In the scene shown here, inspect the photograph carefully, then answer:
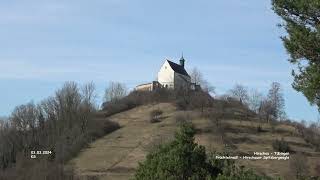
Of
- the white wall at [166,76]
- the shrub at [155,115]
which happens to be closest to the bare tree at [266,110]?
the shrub at [155,115]

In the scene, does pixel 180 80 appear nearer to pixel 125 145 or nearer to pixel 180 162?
pixel 125 145

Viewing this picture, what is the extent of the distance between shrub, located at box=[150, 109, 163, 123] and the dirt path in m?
1.27

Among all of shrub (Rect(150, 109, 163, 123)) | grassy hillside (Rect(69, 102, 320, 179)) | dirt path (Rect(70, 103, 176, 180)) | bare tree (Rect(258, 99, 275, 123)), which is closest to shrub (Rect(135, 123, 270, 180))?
dirt path (Rect(70, 103, 176, 180))

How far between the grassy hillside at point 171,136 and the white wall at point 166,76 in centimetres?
1634

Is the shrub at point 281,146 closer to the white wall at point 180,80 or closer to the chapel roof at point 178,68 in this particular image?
the white wall at point 180,80

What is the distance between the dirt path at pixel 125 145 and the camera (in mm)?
104188

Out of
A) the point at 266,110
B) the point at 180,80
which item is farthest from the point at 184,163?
the point at 180,80

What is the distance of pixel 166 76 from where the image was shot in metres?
171

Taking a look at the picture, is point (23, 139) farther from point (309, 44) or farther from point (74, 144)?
point (309, 44)

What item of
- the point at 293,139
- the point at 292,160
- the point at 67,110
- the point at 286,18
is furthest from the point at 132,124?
the point at 286,18

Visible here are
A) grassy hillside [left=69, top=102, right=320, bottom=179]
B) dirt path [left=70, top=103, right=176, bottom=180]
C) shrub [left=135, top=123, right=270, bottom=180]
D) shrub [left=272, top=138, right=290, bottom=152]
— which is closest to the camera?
shrub [left=135, top=123, right=270, bottom=180]

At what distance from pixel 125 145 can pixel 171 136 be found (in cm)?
1481

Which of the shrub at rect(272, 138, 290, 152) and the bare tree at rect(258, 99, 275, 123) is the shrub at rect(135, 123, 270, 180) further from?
the bare tree at rect(258, 99, 275, 123)

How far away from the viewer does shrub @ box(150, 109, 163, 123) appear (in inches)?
5571
